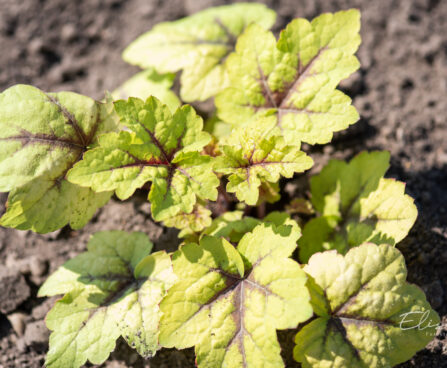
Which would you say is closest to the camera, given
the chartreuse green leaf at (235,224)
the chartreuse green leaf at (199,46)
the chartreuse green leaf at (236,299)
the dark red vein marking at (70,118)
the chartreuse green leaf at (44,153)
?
the chartreuse green leaf at (236,299)

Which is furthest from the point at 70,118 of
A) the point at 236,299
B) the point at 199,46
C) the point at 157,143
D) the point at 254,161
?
the point at 236,299

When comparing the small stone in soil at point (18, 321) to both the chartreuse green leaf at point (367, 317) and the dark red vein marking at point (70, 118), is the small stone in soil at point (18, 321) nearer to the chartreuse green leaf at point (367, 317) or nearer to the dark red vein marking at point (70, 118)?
the dark red vein marking at point (70, 118)

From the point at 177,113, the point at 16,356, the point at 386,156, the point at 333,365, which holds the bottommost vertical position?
the point at 16,356

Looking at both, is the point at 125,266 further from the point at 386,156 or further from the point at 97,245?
the point at 386,156

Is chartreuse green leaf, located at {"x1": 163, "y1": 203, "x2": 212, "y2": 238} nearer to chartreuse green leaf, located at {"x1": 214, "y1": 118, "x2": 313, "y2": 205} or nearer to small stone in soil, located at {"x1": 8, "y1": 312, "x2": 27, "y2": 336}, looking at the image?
chartreuse green leaf, located at {"x1": 214, "y1": 118, "x2": 313, "y2": 205}

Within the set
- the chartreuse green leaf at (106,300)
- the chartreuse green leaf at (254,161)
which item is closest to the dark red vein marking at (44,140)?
the chartreuse green leaf at (106,300)

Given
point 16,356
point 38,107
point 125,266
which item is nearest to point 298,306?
point 125,266
